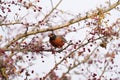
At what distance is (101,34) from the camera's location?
4711 mm

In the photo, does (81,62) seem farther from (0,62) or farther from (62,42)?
(0,62)

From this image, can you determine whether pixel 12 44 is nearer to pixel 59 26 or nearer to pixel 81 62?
pixel 59 26

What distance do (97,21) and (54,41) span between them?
2.71 ft

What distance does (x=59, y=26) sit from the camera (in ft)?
15.1

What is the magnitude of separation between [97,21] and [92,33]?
250 millimetres

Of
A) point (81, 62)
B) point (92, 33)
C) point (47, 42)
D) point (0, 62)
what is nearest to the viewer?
point (0, 62)

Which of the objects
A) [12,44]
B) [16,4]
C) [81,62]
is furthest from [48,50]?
[81,62]

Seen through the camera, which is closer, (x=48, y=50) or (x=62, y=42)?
(x=48, y=50)

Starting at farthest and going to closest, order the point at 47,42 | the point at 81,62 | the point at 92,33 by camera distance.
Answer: the point at 81,62, the point at 47,42, the point at 92,33

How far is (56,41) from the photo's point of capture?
5.00 m

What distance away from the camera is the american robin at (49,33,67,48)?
16.2 feet

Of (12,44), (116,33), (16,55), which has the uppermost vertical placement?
(116,33)

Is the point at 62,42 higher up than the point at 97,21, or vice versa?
the point at 97,21

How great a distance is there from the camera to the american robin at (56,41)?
4945 millimetres
